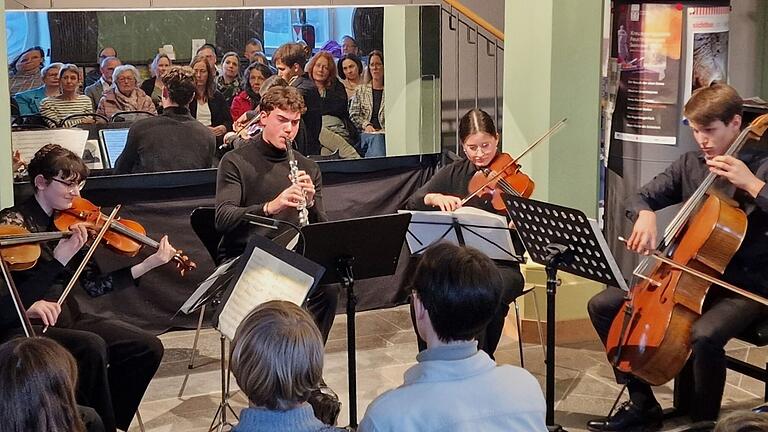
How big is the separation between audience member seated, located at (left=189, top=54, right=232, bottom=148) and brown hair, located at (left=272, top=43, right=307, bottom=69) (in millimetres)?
339

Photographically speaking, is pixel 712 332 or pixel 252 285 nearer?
pixel 252 285

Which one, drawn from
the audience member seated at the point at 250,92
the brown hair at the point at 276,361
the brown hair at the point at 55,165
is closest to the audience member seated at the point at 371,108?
the audience member seated at the point at 250,92

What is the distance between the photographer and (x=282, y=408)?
1947mm

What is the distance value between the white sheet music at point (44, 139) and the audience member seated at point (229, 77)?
0.67m

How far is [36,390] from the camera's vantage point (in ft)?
6.46

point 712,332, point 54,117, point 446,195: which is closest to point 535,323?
point 446,195

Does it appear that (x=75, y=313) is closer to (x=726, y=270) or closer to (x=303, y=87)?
(x=303, y=87)

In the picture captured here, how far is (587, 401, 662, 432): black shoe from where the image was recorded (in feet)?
12.1

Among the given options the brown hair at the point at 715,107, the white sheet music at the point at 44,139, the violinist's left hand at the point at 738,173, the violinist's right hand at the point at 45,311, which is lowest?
the violinist's right hand at the point at 45,311

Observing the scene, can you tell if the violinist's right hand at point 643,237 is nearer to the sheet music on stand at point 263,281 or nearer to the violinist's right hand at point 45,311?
the sheet music on stand at point 263,281

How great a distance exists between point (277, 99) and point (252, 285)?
1141mm

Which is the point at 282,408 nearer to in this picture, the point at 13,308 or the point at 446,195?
the point at 13,308

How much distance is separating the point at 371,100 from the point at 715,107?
2095 mm

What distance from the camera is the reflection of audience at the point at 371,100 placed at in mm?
5262
